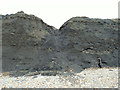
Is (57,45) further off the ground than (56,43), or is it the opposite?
(56,43)

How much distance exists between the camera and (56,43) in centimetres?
1916

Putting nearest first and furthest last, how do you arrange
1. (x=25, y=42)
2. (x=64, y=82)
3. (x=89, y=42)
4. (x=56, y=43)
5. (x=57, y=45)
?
(x=64, y=82), (x=25, y=42), (x=57, y=45), (x=56, y=43), (x=89, y=42)

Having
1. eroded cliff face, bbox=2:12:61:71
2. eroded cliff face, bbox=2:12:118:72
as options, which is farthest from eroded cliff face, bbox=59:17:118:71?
eroded cliff face, bbox=2:12:61:71

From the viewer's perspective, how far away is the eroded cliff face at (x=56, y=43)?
1488cm

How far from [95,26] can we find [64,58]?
1048 cm

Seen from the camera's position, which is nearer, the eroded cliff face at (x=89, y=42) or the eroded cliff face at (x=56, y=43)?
the eroded cliff face at (x=56, y=43)

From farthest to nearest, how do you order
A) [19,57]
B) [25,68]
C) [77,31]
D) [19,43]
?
[77,31] < [19,43] < [19,57] < [25,68]

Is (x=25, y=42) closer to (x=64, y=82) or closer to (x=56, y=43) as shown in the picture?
(x=56, y=43)

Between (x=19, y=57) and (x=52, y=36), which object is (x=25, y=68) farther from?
(x=52, y=36)

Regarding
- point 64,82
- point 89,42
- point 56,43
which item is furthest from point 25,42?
point 64,82

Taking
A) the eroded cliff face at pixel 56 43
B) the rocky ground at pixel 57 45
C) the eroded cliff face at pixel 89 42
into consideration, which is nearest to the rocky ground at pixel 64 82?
the rocky ground at pixel 57 45

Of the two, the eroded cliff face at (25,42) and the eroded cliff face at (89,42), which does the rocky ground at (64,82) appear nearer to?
the eroded cliff face at (25,42)

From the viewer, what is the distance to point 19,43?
17375 mm

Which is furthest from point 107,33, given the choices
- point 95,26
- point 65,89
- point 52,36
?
point 65,89
